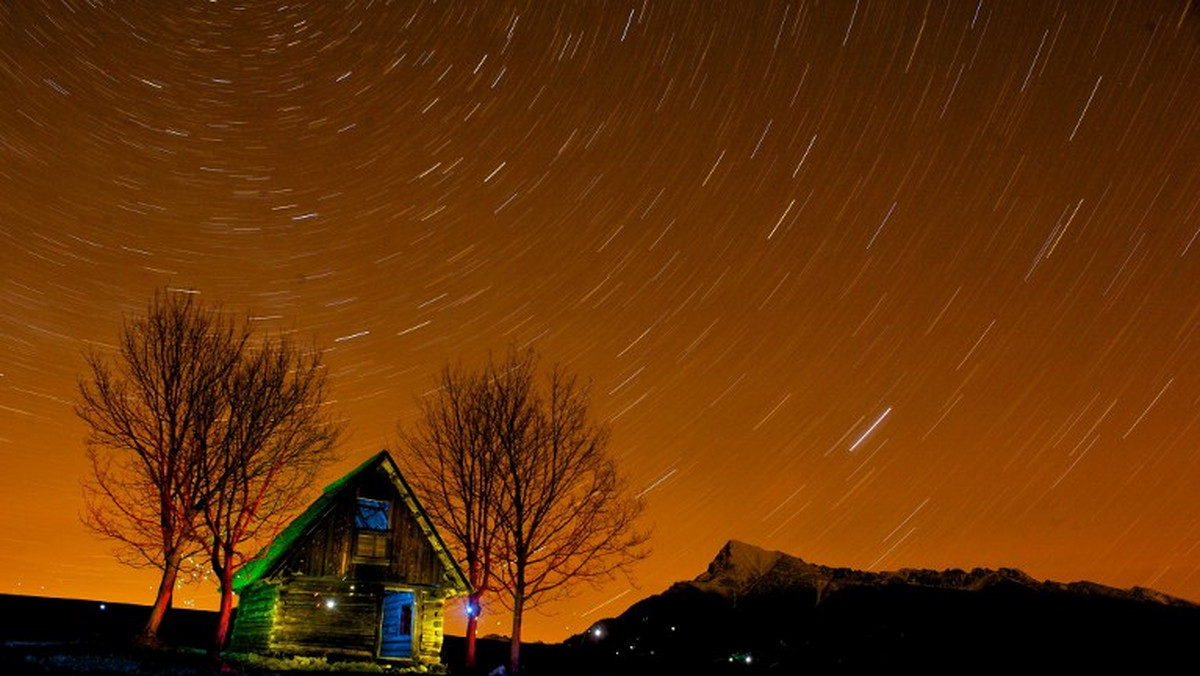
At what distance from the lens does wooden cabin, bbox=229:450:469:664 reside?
93.0 feet

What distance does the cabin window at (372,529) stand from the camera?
29438mm

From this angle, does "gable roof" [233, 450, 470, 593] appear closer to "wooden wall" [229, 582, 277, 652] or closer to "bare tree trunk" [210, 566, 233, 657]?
"wooden wall" [229, 582, 277, 652]

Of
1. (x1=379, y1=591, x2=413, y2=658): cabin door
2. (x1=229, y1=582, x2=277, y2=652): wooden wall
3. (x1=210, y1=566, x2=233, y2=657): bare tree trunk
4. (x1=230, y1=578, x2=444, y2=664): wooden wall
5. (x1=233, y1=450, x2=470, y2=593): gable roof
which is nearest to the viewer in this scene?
(x1=210, y1=566, x2=233, y2=657): bare tree trunk

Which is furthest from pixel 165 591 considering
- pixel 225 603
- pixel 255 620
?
pixel 255 620

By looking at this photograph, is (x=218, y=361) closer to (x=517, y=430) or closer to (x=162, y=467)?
(x=162, y=467)

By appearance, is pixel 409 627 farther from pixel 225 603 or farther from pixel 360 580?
pixel 225 603

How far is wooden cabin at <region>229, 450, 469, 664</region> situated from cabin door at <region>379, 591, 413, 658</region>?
4cm

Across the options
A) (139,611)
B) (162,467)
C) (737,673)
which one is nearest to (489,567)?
(162,467)

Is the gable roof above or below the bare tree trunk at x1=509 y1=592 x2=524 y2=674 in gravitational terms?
above

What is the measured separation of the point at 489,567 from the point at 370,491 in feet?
16.2

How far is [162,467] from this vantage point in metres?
26.6

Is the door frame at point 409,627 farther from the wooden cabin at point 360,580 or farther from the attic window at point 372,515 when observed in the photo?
the attic window at point 372,515

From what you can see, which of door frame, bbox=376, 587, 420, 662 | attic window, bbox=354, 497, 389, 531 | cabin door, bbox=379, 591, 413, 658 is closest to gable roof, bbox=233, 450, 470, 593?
attic window, bbox=354, 497, 389, 531

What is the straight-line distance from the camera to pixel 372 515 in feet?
98.3
